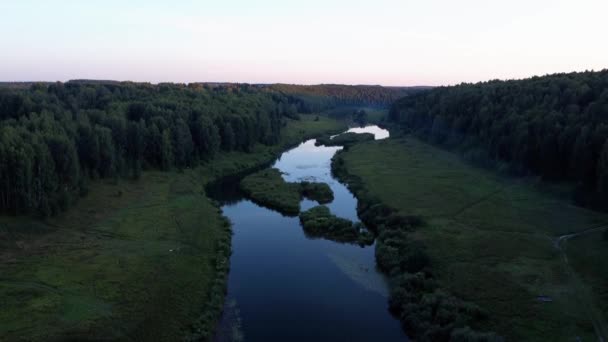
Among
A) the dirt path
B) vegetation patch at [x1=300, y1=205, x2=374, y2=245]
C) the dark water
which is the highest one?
the dirt path

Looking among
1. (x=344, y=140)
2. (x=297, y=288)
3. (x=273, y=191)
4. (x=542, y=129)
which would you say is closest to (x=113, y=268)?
(x=297, y=288)

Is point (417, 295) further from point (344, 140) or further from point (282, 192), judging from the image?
point (344, 140)

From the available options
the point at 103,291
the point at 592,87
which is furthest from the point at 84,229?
the point at 592,87

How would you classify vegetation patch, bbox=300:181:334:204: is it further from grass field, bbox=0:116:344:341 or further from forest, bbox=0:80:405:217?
forest, bbox=0:80:405:217

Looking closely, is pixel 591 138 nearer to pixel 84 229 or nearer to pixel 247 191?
pixel 247 191

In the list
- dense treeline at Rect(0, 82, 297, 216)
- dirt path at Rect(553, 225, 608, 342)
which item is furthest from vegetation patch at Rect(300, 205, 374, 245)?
dense treeline at Rect(0, 82, 297, 216)

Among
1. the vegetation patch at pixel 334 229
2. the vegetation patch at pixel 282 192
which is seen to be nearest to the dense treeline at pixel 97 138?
the vegetation patch at pixel 282 192
